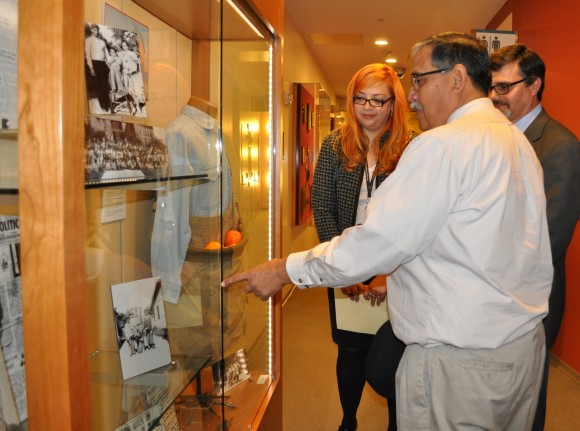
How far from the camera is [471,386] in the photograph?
1.28m

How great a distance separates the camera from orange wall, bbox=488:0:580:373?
343cm

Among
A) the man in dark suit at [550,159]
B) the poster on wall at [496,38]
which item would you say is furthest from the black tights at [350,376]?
the poster on wall at [496,38]

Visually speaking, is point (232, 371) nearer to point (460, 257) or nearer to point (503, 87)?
point (460, 257)

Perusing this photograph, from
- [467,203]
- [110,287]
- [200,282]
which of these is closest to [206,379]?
[200,282]

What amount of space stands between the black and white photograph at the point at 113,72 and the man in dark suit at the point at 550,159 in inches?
62.7

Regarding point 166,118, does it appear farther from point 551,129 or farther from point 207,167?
point 551,129

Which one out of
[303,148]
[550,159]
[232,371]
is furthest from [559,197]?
[303,148]

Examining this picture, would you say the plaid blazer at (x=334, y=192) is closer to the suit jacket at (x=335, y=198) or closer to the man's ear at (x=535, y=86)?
the suit jacket at (x=335, y=198)

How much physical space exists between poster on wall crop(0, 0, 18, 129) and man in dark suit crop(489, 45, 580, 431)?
5.99 ft

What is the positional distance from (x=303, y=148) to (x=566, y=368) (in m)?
3.65

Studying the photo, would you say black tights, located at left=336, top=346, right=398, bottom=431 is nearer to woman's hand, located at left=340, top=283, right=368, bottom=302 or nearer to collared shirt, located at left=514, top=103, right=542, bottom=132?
woman's hand, located at left=340, top=283, right=368, bottom=302

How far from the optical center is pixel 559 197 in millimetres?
1970

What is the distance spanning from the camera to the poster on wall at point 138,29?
1.03 m

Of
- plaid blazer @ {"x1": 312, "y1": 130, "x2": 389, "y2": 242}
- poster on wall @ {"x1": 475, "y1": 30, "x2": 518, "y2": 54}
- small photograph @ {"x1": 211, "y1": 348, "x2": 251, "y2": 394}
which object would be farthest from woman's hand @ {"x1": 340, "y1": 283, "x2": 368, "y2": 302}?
poster on wall @ {"x1": 475, "y1": 30, "x2": 518, "y2": 54}
